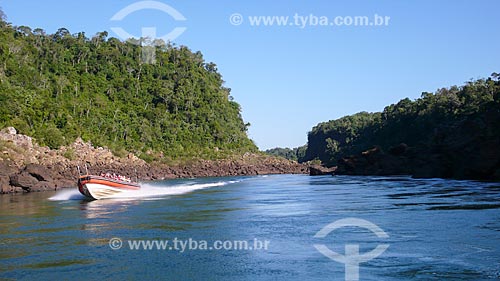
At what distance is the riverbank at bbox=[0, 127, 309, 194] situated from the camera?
187 ft

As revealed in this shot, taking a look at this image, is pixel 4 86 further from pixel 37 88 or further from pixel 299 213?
pixel 299 213

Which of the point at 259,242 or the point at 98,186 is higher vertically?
the point at 98,186

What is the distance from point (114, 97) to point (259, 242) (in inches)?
4124

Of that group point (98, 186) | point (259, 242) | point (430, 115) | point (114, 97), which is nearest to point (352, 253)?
point (259, 242)

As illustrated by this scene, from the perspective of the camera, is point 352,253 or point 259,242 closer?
point 352,253

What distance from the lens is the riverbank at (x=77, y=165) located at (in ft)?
187

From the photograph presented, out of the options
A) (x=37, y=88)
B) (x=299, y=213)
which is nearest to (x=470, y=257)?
(x=299, y=213)

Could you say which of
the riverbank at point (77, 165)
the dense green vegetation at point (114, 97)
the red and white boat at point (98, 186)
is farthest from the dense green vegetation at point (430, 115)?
the red and white boat at point (98, 186)

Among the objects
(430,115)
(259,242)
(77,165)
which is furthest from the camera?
(430,115)

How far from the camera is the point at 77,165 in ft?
233

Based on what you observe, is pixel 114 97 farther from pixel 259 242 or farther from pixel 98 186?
pixel 259 242

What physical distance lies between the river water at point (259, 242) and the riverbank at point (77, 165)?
27.0 meters

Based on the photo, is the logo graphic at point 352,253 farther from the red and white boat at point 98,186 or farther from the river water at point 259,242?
the red and white boat at point 98,186

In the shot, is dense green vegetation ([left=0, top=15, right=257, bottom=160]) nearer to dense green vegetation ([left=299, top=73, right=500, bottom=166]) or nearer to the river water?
dense green vegetation ([left=299, top=73, right=500, bottom=166])
